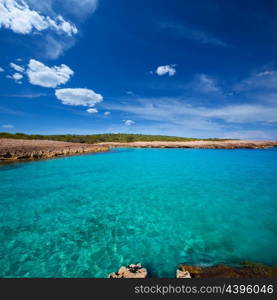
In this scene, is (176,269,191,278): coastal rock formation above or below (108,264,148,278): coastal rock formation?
above

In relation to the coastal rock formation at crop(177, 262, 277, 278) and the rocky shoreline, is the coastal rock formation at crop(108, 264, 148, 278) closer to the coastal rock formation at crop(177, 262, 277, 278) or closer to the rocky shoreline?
the rocky shoreline

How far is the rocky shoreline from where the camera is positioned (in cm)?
358

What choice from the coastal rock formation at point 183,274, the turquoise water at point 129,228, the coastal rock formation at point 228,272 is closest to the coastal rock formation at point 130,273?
the turquoise water at point 129,228

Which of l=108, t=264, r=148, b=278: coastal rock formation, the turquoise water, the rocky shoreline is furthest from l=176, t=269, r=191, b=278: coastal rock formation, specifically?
l=108, t=264, r=148, b=278: coastal rock formation

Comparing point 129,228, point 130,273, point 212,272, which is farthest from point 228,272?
point 129,228

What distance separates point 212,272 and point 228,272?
1.33 ft

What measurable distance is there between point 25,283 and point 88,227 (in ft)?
10.2

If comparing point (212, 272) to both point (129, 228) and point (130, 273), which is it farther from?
point (129, 228)

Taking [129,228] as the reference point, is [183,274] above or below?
above

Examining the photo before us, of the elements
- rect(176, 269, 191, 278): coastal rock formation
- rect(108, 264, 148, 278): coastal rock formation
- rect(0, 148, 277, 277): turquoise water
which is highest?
rect(176, 269, 191, 278): coastal rock formation

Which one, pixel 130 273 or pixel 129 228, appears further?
pixel 129 228

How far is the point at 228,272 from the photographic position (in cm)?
367

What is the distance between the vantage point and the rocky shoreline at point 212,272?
3.58 meters

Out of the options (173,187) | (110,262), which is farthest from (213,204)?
(110,262)
